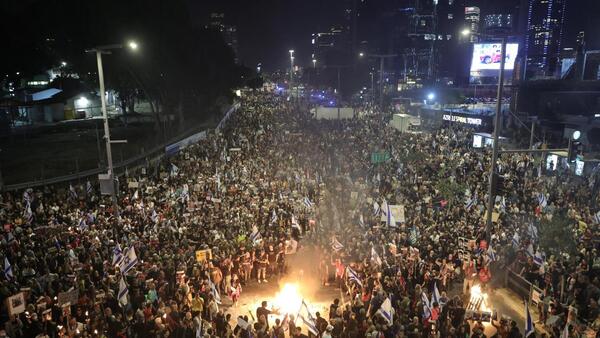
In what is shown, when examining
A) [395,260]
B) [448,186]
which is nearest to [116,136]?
[448,186]

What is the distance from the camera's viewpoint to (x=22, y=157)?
32969 millimetres

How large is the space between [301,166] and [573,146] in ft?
54.6

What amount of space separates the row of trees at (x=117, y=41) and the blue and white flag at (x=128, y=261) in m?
23.9

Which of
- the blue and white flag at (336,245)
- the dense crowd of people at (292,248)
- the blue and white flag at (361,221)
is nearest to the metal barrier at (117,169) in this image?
the dense crowd of people at (292,248)

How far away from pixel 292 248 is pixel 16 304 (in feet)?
28.6

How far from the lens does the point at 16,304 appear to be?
11.3 meters

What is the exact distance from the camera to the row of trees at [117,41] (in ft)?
107

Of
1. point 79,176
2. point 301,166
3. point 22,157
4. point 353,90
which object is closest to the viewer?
point 79,176

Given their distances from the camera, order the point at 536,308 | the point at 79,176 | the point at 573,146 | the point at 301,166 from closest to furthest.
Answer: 1. the point at 536,308
2. the point at 573,146
3. the point at 79,176
4. the point at 301,166

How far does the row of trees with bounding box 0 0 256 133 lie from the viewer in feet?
107

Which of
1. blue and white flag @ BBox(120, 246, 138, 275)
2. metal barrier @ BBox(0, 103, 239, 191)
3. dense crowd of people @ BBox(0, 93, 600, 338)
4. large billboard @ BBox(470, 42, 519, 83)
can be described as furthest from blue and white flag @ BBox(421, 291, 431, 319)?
large billboard @ BBox(470, 42, 519, 83)

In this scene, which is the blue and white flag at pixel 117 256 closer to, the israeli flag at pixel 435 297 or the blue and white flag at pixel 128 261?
the blue and white flag at pixel 128 261

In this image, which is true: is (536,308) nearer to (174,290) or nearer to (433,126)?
(174,290)

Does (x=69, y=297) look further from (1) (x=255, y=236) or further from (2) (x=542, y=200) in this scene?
(2) (x=542, y=200)
